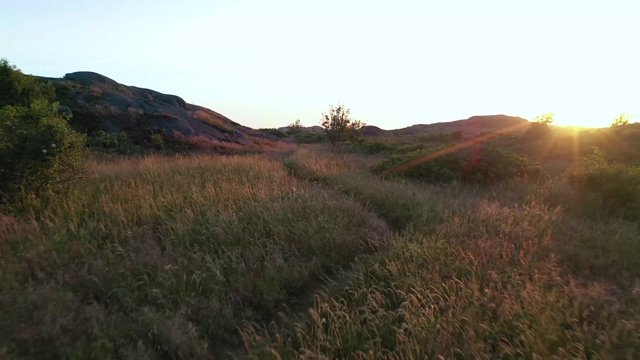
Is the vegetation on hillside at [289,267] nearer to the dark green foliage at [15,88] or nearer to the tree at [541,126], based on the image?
the dark green foliage at [15,88]

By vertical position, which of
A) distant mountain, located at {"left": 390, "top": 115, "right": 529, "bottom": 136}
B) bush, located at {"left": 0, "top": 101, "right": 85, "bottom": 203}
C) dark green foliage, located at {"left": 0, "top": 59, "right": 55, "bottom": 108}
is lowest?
distant mountain, located at {"left": 390, "top": 115, "right": 529, "bottom": 136}

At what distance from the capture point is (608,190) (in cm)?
960

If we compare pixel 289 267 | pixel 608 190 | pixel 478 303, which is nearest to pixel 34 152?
pixel 289 267

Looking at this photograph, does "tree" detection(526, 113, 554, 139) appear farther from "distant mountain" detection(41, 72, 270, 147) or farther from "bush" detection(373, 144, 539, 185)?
"distant mountain" detection(41, 72, 270, 147)

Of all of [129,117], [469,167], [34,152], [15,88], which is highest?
[15,88]

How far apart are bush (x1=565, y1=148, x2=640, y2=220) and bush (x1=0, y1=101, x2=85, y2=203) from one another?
10731mm

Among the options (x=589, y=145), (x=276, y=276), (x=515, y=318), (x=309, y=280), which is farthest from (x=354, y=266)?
(x=589, y=145)

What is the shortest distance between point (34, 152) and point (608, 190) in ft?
39.7

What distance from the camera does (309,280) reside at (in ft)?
17.7

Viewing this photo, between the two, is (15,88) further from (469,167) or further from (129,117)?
(469,167)

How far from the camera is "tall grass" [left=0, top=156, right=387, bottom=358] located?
3797 millimetres

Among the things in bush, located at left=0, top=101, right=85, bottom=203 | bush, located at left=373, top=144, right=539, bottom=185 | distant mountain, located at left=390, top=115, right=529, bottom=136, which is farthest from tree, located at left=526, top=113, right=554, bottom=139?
distant mountain, located at left=390, top=115, right=529, bottom=136

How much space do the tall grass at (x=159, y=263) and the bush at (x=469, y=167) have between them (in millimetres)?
6713

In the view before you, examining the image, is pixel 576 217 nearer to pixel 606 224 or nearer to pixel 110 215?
pixel 606 224
